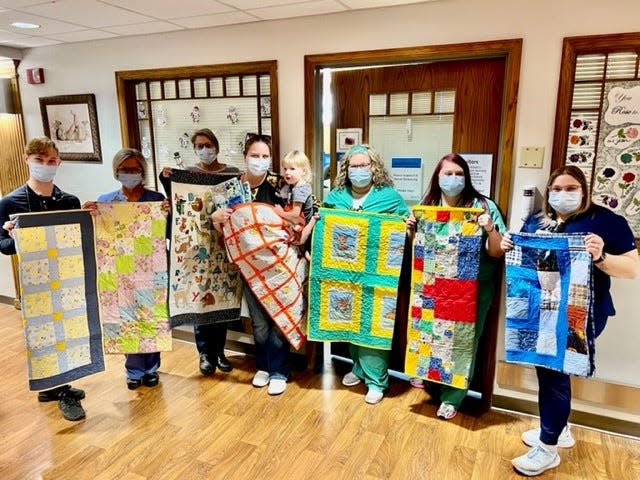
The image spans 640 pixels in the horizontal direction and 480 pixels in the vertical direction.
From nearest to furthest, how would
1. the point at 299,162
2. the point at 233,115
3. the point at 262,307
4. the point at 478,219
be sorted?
the point at 478,219 → the point at 299,162 → the point at 262,307 → the point at 233,115

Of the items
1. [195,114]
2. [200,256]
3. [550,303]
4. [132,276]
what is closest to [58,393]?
[132,276]

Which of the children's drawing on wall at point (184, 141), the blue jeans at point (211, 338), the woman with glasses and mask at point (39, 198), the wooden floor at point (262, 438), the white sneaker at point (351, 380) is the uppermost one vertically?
the children's drawing on wall at point (184, 141)

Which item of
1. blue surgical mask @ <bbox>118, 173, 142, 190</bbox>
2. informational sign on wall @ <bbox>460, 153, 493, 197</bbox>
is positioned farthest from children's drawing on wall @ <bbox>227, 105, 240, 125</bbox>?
informational sign on wall @ <bbox>460, 153, 493, 197</bbox>

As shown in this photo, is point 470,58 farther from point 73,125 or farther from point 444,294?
point 73,125

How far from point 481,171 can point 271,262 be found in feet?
4.16

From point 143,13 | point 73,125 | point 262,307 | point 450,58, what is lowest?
point 262,307

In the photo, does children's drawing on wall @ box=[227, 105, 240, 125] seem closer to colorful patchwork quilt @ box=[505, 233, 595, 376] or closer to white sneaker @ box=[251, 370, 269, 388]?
white sneaker @ box=[251, 370, 269, 388]

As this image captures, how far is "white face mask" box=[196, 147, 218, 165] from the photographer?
2.80 meters

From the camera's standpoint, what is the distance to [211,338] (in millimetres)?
2951

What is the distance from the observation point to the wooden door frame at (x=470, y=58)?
2209mm

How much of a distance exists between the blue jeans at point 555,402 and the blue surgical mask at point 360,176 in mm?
1253

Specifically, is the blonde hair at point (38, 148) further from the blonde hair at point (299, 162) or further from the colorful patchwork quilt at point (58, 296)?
the blonde hair at point (299, 162)

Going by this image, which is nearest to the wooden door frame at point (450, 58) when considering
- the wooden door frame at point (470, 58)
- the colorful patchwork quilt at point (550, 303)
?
the wooden door frame at point (470, 58)

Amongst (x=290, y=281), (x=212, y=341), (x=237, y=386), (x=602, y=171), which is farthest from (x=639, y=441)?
(x=212, y=341)
